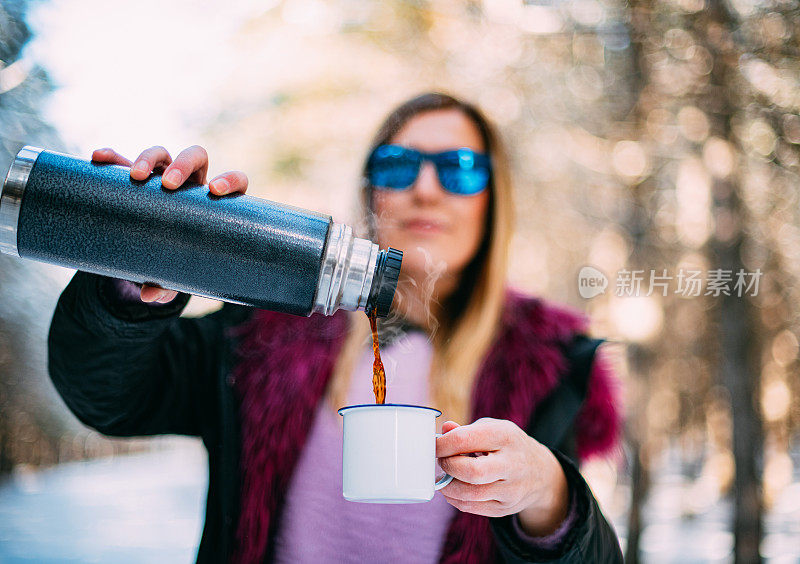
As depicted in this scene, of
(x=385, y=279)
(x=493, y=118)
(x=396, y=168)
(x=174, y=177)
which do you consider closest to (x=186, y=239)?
(x=174, y=177)

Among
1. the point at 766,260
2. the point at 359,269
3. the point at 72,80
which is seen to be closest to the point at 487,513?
the point at 359,269

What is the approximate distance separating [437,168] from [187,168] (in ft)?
1.36

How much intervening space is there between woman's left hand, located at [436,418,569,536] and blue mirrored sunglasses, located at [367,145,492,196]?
391 mm

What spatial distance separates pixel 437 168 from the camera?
3.05 feet

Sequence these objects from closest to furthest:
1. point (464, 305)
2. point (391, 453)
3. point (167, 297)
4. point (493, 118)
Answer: point (391, 453), point (167, 297), point (464, 305), point (493, 118)

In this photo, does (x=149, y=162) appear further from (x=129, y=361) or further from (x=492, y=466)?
(x=492, y=466)

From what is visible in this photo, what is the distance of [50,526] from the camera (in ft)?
5.08

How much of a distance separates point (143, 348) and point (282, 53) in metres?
1.38

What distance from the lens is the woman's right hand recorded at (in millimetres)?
586

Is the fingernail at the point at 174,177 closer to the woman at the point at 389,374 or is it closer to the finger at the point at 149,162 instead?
the finger at the point at 149,162

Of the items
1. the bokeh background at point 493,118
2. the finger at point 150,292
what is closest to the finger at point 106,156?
the finger at point 150,292

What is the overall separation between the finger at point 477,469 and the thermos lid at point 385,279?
16 cm

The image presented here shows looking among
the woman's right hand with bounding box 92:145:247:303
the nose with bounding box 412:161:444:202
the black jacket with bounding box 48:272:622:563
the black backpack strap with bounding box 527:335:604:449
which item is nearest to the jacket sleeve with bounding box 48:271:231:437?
the black jacket with bounding box 48:272:622:563

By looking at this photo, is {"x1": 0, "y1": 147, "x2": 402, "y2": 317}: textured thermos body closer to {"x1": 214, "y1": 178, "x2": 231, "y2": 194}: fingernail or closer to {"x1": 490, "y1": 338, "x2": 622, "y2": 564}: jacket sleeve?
{"x1": 214, "y1": 178, "x2": 231, "y2": 194}: fingernail
